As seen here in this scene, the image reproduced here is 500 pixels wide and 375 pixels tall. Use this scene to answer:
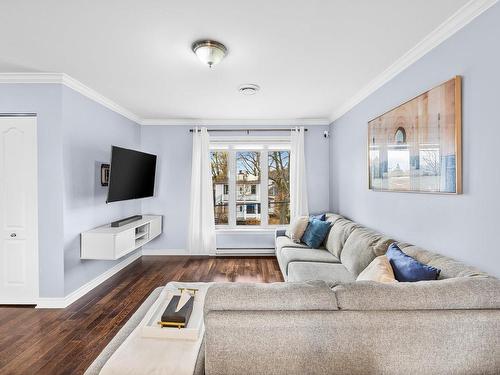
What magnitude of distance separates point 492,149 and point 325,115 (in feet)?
10.7

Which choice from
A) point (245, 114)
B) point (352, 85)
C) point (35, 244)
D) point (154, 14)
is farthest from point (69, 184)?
point (352, 85)

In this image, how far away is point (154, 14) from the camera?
1864mm

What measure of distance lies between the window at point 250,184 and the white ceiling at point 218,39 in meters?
1.65

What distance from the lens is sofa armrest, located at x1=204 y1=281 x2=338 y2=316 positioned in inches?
46.4

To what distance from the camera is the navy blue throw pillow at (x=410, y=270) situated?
1722mm

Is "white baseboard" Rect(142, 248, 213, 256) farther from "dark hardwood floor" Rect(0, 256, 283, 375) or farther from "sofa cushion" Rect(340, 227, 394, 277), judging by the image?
"sofa cushion" Rect(340, 227, 394, 277)

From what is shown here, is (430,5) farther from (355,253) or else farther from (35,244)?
(35,244)

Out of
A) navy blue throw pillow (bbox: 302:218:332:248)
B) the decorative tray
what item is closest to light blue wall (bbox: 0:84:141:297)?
the decorative tray

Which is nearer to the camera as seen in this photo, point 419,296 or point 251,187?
point 419,296

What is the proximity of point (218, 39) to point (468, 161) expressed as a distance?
206 centimetres

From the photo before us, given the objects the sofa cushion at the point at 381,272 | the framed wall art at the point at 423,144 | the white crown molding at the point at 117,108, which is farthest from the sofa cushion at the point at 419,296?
the white crown molding at the point at 117,108

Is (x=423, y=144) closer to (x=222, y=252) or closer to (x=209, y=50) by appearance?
(x=209, y=50)

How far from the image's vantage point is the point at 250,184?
5.16 m

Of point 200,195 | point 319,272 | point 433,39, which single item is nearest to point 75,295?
point 200,195
